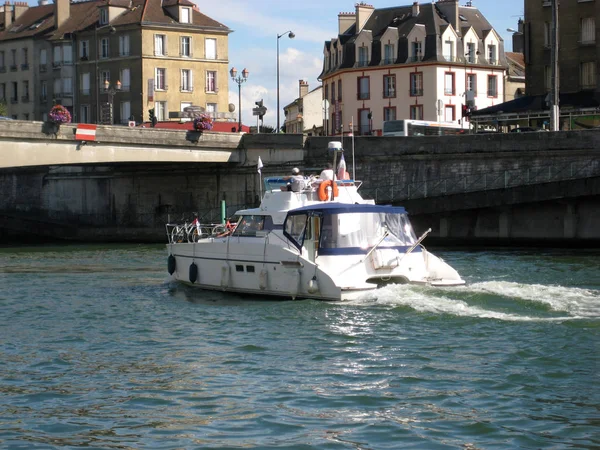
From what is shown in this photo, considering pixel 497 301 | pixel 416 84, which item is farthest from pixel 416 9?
pixel 497 301

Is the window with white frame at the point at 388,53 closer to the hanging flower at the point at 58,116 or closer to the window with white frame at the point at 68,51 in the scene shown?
the window with white frame at the point at 68,51

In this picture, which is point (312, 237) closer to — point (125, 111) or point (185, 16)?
point (125, 111)

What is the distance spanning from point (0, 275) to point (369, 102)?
5072 centimetres

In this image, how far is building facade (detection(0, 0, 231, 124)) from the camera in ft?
269

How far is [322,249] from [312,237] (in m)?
0.49

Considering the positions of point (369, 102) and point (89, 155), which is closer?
point (89, 155)

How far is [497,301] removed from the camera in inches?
974

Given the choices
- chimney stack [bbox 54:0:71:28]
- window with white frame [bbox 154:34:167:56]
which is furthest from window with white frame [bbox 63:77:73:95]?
window with white frame [bbox 154:34:167:56]

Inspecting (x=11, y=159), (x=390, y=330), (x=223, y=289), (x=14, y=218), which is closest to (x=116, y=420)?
(x=390, y=330)

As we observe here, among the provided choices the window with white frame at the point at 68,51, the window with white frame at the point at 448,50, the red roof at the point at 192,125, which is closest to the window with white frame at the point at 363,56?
the window with white frame at the point at 448,50

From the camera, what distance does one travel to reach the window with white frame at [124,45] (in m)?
82.5

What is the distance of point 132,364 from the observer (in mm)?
19844

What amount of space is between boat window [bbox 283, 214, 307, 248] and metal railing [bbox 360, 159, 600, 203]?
2049 cm

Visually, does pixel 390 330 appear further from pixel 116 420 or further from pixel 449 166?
pixel 449 166
